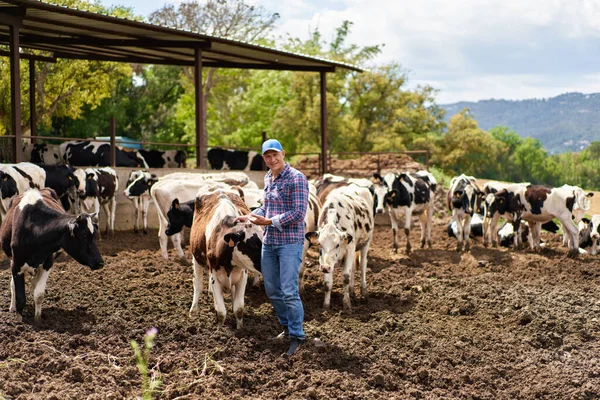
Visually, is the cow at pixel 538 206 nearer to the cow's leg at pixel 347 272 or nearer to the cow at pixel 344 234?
the cow at pixel 344 234

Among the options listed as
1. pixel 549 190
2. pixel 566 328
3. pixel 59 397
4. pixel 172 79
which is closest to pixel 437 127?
pixel 172 79

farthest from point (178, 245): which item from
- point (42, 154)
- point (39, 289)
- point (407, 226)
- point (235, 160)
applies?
point (235, 160)

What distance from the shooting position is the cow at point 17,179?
44.3ft

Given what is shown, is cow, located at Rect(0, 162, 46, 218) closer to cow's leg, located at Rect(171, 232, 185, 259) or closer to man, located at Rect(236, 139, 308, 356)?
cow's leg, located at Rect(171, 232, 185, 259)

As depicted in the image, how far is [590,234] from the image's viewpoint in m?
15.9

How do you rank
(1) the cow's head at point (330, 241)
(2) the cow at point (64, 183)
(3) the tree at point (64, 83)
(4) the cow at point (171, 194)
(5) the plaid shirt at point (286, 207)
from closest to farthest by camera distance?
1. (5) the plaid shirt at point (286, 207)
2. (1) the cow's head at point (330, 241)
3. (4) the cow at point (171, 194)
4. (2) the cow at point (64, 183)
5. (3) the tree at point (64, 83)

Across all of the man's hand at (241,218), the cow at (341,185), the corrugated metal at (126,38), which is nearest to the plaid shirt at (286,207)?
the man's hand at (241,218)

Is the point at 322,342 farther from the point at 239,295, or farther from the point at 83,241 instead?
the point at 83,241

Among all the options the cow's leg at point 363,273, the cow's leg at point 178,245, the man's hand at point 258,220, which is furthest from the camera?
the cow's leg at point 178,245

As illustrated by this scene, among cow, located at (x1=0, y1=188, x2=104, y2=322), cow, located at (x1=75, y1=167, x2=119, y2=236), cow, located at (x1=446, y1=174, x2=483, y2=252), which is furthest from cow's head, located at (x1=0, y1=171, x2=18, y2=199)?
cow, located at (x1=446, y1=174, x2=483, y2=252)

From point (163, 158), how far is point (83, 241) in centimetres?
1546

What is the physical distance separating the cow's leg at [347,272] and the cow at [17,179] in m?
7.22

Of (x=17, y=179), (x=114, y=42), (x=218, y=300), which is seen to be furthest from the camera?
(x=114, y=42)

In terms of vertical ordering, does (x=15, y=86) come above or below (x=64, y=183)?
above
